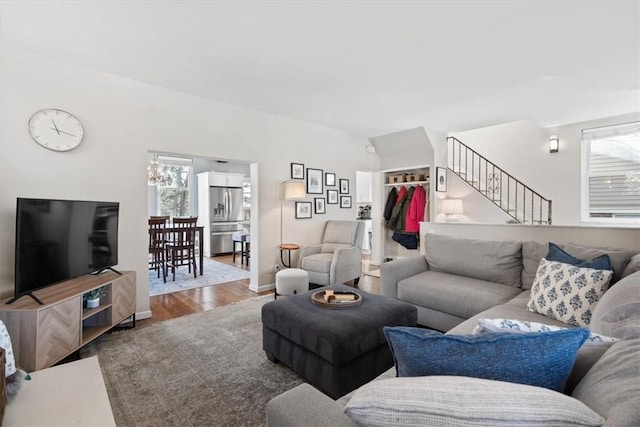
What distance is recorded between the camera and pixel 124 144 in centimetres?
302

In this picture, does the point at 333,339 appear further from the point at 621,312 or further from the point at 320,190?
the point at 320,190

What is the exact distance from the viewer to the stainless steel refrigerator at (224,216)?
22.7 ft

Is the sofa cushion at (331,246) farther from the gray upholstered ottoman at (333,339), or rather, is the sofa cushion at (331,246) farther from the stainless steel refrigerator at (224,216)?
the stainless steel refrigerator at (224,216)

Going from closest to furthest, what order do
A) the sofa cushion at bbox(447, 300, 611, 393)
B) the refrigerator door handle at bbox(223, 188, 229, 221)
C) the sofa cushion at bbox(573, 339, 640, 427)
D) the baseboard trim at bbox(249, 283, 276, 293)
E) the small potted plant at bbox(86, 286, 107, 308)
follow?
the sofa cushion at bbox(573, 339, 640, 427) < the sofa cushion at bbox(447, 300, 611, 393) < the small potted plant at bbox(86, 286, 107, 308) < the baseboard trim at bbox(249, 283, 276, 293) < the refrigerator door handle at bbox(223, 188, 229, 221)

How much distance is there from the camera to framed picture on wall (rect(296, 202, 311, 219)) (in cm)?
461

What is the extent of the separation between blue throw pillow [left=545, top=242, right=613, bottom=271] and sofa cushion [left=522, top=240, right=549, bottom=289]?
0.91ft

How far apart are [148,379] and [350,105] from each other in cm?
350

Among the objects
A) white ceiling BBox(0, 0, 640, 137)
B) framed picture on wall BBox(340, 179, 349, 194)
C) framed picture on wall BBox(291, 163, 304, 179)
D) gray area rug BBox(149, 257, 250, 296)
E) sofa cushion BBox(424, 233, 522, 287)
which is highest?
white ceiling BBox(0, 0, 640, 137)

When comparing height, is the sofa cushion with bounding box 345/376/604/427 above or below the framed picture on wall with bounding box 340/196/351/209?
below

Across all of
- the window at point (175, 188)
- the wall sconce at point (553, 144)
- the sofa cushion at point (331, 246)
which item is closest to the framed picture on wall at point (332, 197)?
the sofa cushion at point (331, 246)

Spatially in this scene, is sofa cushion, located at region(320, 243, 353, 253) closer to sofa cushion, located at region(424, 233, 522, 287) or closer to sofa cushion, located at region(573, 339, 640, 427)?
sofa cushion, located at region(424, 233, 522, 287)

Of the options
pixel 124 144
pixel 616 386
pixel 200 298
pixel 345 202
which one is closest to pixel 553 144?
pixel 345 202

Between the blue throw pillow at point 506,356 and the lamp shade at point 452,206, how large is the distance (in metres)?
4.74

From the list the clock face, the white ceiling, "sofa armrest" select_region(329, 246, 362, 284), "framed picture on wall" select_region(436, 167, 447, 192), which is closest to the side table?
"sofa armrest" select_region(329, 246, 362, 284)
